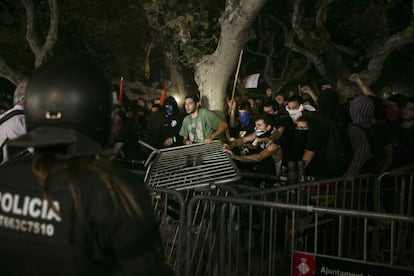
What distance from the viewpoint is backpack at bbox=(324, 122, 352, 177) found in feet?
22.0

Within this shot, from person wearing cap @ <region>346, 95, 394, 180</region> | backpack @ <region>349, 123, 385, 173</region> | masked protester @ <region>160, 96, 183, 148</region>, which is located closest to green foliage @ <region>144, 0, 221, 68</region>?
masked protester @ <region>160, 96, 183, 148</region>

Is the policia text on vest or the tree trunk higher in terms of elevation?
the tree trunk

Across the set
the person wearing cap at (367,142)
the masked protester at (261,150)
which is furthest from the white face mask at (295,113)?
the person wearing cap at (367,142)

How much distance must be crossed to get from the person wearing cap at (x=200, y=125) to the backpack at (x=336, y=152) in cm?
202

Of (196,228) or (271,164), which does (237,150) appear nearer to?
(271,164)

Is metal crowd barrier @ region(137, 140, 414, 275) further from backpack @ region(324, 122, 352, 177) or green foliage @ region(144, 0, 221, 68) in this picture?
green foliage @ region(144, 0, 221, 68)

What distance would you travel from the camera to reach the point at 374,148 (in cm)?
678

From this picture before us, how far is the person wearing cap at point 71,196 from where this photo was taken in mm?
1972

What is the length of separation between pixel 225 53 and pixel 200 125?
4.73 ft

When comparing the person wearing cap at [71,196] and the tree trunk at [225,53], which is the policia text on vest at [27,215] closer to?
the person wearing cap at [71,196]

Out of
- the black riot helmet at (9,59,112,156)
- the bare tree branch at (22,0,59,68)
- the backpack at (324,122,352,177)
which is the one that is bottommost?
the backpack at (324,122,352,177)

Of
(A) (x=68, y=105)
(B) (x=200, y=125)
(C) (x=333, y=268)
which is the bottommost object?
(C) (x=333, y=268)

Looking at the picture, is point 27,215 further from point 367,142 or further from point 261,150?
point 261,150

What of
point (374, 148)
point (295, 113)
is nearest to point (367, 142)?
point (374, 148)
